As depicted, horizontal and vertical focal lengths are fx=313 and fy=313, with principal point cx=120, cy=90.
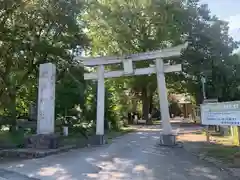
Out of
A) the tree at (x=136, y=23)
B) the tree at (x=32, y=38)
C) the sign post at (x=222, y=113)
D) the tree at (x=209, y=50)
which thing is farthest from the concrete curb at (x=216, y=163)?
the tree at (x=209, y=50)

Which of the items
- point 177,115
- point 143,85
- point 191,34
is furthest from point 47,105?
point 177,115

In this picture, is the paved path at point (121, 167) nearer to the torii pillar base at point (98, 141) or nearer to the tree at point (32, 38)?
the torii pillar base at point (98, 141)

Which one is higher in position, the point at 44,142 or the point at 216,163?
the point at 44,142

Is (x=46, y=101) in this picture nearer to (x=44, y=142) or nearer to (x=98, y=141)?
(x=44, y=142)

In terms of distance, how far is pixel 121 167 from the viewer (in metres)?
9.73

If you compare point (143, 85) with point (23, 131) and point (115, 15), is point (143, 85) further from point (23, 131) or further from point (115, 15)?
point (23, 131)

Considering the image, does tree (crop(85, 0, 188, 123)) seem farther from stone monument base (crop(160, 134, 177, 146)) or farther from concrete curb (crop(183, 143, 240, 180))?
concrete curb (crop(183, 143, 240, 180))

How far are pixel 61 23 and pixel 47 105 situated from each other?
691cm

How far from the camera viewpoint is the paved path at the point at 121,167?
8422 millimetres

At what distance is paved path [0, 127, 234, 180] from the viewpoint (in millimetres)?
8422

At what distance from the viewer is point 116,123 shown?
28.7 metres

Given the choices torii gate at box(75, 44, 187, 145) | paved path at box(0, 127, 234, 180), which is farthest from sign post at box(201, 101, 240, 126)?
torii gate at box(75, 44, 187, 145)

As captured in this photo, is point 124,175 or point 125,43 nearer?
point 124,175

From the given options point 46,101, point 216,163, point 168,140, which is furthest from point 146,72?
point 216,163
